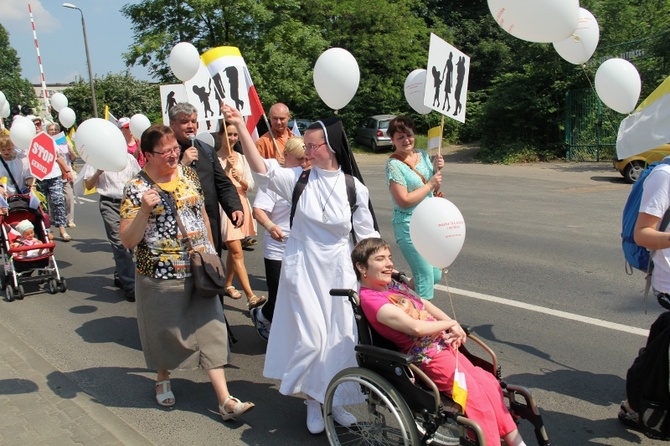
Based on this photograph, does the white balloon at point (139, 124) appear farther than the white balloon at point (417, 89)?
Yes

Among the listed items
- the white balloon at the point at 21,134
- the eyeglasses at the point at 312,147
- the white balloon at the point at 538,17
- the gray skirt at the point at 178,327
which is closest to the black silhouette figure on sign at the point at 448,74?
the white balloon at the point at 538,17

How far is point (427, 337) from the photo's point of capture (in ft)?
10.8

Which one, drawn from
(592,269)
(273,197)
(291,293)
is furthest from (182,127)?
(592,269)

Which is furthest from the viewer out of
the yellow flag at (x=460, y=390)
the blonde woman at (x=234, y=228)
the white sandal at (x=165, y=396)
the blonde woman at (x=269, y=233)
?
the blonde woman at (x=234, y=228)

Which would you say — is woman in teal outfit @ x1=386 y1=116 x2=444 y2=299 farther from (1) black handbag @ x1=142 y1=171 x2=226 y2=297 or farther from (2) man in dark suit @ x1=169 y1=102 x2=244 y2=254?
(1) black handbag @ x1=142 y1=171 x2=226 y2=297

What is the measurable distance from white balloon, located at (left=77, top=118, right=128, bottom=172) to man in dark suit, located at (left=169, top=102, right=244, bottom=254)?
61 cm

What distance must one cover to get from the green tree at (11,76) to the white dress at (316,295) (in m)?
60.3

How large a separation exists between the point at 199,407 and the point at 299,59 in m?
25.1

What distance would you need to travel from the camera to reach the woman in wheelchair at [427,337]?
307 centimetres

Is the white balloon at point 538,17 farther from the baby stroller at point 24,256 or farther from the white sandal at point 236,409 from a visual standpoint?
the baby stroller at point 24,256

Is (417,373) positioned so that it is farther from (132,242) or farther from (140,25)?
(140,25)

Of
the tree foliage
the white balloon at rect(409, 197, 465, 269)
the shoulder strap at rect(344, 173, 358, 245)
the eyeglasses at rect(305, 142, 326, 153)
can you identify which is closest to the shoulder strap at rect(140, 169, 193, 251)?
the eyeglasses at rect(305, 142, 326, 153)

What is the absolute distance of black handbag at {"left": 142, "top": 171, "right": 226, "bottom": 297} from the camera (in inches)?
156

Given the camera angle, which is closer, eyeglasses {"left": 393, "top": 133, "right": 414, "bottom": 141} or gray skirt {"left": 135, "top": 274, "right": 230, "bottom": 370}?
gray skirt {"left": 135, "top": 274, "right": 230, "bottom": 370}
